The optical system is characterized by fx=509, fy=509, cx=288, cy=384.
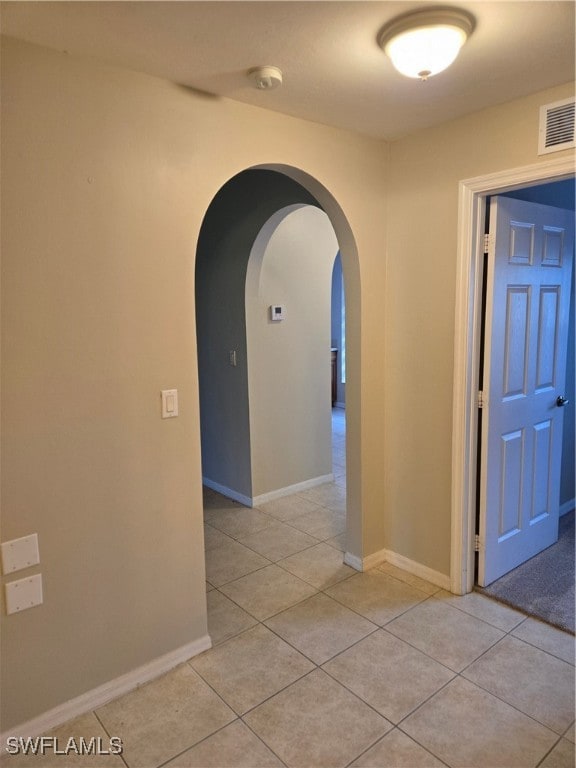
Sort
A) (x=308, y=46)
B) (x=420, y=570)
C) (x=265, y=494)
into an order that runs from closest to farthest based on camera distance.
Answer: (x=308, y=46) → (x=420, y=570) → (x=265, y=494)

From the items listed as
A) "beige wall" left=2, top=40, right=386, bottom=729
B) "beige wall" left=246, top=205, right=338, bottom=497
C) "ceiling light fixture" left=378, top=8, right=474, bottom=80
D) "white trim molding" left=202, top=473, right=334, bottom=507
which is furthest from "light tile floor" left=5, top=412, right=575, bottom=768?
"ceiling light fixture" left=378, top=8, right=474, bottom=80

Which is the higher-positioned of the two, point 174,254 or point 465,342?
point 174,254

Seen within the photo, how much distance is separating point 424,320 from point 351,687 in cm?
174

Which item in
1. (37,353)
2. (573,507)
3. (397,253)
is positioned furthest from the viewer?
(573,507)

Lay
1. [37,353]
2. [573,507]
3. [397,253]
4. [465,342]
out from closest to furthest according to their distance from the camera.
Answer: [37,353] < [465,342] < [397,253] < [573,507]

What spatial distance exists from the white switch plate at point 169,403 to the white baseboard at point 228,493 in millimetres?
1988

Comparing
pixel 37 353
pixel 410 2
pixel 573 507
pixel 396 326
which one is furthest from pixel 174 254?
pixel 573 507

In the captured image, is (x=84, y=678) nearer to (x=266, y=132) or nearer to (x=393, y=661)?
(x=393, y=661)

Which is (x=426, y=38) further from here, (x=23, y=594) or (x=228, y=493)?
(x=228, y=493)

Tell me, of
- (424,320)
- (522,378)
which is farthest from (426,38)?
(522,378)

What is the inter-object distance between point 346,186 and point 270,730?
7.90 feet

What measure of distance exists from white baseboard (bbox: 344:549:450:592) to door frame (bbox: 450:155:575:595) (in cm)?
8

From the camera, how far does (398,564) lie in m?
2.96

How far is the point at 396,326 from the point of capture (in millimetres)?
2809
